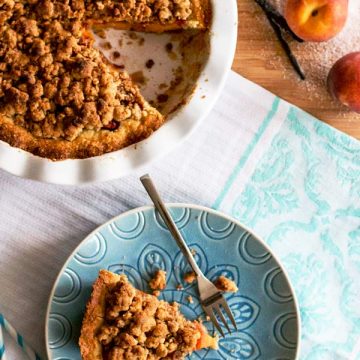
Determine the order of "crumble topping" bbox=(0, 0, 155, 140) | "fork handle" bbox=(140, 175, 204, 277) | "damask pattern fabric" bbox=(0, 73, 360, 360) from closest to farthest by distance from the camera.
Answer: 1. "crumble topping" bbox=(0, 0, 155, 140)
2. "fork handle" bbox=(140, 175, 204, 277)
3. "damask pattern fabric" bbox=(0, 73, 360, 360)

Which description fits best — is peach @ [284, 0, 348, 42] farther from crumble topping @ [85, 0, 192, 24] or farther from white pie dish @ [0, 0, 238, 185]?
crumble topping @ [85, 0, 192, 24]

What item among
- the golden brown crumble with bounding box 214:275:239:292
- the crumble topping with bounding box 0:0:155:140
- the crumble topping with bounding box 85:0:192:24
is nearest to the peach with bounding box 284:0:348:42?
the crumble topping with bounding box 85:0:192:24

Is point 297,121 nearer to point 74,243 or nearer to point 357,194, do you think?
point 357,194

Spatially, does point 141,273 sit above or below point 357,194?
below

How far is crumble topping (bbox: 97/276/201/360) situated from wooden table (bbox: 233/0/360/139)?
776 millimetres

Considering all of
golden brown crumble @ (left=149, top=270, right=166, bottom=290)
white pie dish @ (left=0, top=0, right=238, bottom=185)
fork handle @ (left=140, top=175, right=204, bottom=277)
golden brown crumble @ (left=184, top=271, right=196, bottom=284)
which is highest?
white pie dish @ (left=0, top=0, right=238, bottom=185)

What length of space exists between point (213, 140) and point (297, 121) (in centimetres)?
28

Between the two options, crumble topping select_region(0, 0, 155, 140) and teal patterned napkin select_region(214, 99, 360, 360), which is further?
teal patterned napkin select_region(214, 99, 360, 360)

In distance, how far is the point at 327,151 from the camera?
2232mm

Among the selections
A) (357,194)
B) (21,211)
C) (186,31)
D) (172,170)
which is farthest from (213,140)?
(21,211)

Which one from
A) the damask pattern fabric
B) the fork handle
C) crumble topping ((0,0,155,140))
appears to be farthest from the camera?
the damask pattern fabric

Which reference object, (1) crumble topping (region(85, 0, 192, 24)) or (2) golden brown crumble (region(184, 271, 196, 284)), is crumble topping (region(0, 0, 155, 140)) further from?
(2) golden brown crumble (region(184, 271, 196, 284))

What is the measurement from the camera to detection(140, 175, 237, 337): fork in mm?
2080

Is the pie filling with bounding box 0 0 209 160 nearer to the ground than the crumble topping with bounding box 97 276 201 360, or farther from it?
farther from it
